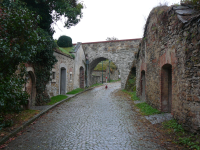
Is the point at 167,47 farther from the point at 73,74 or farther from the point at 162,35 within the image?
the point at 73,74

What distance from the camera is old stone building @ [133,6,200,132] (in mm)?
4078

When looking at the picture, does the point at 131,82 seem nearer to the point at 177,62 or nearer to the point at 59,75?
the point at 59,75

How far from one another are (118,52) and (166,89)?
14.5 metres

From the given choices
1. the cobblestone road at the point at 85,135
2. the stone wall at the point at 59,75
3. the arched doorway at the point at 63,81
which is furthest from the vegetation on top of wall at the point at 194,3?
the arched doorway at the point at 63,81

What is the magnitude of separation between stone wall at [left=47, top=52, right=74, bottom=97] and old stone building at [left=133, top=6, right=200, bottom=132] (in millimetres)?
6911

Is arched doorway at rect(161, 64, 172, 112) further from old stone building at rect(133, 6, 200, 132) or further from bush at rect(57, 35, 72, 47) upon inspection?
bush at rect(57, 35, 72, 47)

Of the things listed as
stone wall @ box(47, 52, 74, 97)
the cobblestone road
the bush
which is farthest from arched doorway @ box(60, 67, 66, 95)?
the cobblestone road

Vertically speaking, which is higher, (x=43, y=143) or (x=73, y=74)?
(x=73, y=74)

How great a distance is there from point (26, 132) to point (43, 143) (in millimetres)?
1194

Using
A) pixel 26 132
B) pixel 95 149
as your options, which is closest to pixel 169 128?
pixel 95 149

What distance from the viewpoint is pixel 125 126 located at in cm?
556

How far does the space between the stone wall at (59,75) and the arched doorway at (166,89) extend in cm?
740

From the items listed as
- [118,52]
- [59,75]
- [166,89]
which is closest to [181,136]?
[166,89]

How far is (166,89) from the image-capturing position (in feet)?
22.3
